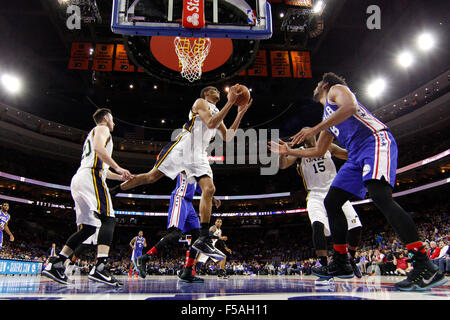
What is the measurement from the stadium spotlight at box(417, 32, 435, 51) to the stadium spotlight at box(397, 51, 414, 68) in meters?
0.74

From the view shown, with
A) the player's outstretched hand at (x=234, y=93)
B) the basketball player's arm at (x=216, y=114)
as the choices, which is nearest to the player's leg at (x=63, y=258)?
the basketball player's arm at (x=216, y=114)

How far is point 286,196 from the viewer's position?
96.9 feet

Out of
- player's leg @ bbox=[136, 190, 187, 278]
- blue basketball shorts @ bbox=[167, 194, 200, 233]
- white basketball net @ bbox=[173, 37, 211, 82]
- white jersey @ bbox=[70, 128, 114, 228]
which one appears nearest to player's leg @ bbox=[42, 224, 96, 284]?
white jersey @ bbox=[70, 128, 114, 228]

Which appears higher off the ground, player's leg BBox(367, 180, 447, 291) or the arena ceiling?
the arena ceiling

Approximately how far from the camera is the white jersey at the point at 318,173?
482cm

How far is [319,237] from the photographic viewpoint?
4180 mm

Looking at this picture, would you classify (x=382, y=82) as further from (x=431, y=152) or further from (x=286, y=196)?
(x=286, y=196)

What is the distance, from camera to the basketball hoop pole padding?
541 cm

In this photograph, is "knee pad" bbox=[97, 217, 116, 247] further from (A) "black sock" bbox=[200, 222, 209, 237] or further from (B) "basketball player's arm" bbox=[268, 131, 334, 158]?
(B) "basketball player's arm" bbox=[268, 131, 334, 158]

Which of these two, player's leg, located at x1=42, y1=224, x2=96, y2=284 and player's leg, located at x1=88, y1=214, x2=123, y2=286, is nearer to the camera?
player's leg, located at x1=88, y1=214, x2=123, y2=286

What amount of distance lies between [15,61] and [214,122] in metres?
17.2

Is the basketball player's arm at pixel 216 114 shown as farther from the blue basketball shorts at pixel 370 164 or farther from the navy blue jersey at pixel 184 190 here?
the navy blue jersey at pixel 184 190

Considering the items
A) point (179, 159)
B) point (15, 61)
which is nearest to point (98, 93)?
point (15, 61)
